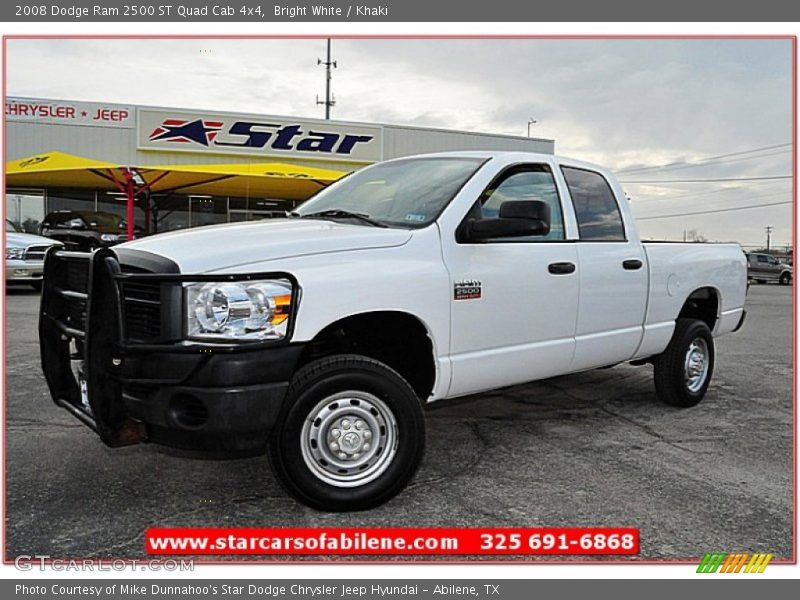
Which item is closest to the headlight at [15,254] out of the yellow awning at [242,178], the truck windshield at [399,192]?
the yellow awning at [242,178]

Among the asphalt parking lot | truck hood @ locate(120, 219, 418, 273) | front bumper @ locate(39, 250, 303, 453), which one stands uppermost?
truck hood @ locate(120, 219, 418, 273)

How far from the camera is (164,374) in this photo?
3223 millimetres

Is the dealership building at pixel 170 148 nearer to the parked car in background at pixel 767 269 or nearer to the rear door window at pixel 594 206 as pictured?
the rear door window at pixel 594 206

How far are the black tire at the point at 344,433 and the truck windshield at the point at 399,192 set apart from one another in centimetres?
98

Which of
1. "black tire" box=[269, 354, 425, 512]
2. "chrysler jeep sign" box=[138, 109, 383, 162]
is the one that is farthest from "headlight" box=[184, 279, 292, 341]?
"chrysler jeep sign" box=[138, 109, 383, 162]

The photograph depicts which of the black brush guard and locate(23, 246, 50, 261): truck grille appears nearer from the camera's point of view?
the black brush guard

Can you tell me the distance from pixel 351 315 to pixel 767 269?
3293 centimetres

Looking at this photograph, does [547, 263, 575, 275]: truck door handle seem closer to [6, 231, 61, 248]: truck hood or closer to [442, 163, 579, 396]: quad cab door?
[442, 163, 579, 396]: quad cab door

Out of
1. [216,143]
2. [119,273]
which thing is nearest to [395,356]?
[119,273]

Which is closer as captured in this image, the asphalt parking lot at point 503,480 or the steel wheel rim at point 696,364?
the asphalt parking lot at point 503,480

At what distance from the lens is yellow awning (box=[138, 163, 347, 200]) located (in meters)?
18.2

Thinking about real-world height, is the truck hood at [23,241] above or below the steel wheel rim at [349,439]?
above

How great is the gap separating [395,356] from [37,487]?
6.71ft

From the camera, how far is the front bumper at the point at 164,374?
10.4 feet
